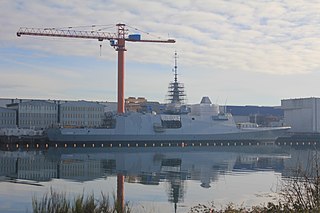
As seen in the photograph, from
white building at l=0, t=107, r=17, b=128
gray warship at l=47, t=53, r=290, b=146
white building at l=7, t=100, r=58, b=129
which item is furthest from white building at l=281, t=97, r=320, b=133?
white building at l=0, t=107, r=17, b=128

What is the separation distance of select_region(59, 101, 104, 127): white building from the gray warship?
1071 centimetres

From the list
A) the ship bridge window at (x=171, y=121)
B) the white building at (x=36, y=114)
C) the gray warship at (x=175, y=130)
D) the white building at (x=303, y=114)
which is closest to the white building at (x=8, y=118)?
the white building at (x=36, y=114)

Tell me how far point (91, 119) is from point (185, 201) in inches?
2473

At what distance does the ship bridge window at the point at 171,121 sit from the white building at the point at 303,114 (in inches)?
1034

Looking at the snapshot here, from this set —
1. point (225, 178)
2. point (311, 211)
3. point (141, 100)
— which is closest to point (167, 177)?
point (225, 178)

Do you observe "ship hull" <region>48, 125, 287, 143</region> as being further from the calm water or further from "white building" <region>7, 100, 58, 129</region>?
the calm water

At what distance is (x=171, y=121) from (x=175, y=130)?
1.64 meters

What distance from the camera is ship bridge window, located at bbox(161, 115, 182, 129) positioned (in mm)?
69875

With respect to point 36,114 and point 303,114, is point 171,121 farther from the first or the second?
point 303,114

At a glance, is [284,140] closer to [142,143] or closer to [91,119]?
[142,143]

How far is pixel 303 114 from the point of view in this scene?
8419 centimetres

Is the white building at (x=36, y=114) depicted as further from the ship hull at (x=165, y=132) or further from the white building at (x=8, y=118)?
the ship hull at (x=165, y=132)

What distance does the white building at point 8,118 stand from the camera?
70.5m

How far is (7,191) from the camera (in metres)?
18.3
